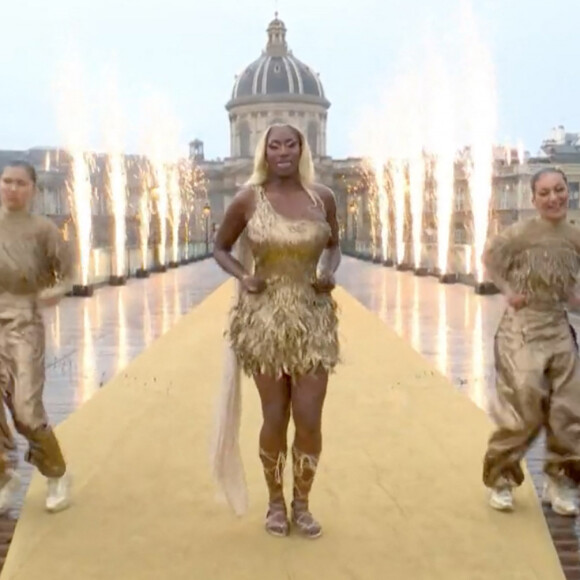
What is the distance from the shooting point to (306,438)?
183 inches

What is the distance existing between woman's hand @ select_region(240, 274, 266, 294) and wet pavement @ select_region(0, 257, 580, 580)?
1.57 meters

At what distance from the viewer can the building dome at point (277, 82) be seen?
12012 centimetres

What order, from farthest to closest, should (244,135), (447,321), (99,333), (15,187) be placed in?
(244,135)
(447,321)
(99,333)
(15,187)

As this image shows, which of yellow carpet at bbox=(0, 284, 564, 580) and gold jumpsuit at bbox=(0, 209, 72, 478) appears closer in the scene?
yellow carpet at bbox=(0, 284, 564, 580)

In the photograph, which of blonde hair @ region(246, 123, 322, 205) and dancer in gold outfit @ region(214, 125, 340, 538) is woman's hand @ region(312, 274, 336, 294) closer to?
dancer in gold outfit @ region(214, 125, 340, 538)

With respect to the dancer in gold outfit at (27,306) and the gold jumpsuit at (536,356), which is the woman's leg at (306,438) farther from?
the dancer in gold outfit at (27,306)

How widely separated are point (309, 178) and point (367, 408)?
11.3 ft

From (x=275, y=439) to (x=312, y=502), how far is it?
687 mm

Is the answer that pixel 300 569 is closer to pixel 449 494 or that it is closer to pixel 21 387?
pixel 449 494

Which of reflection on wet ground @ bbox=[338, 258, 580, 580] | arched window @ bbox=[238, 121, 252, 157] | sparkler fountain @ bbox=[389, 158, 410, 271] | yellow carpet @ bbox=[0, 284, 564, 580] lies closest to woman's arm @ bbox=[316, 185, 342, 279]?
yellow carpet @ bbox=[0, 284, 564, 580]

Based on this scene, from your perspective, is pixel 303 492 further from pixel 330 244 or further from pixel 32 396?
pixel 32 396

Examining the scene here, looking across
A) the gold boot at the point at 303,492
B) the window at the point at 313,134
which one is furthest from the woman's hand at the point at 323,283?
the window at the point at 313,134

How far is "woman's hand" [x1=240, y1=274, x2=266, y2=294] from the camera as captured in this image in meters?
4.56

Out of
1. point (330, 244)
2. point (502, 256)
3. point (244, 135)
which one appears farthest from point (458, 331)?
point (244, 135)
